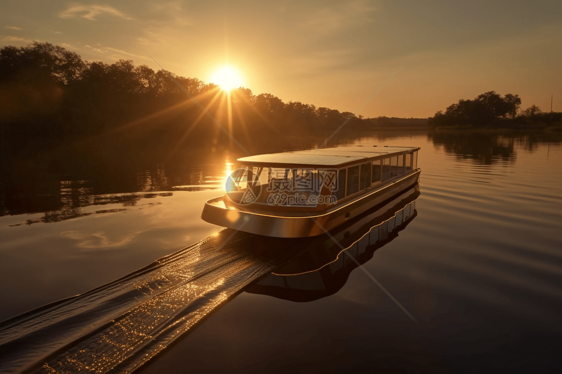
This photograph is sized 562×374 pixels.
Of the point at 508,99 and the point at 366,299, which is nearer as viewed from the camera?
the point at 366,299

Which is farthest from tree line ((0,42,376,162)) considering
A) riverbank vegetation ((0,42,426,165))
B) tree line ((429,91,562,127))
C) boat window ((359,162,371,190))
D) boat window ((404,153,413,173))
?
tree line ((429,91,562,127))

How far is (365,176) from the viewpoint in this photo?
13008mm

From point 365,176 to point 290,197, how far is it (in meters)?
4.35

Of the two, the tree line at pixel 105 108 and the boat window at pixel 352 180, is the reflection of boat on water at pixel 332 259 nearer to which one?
the boat window at pixel 352 180

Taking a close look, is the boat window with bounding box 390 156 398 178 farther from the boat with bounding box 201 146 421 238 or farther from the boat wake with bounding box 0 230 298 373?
the boat wake with bounding box 0 230 298 373

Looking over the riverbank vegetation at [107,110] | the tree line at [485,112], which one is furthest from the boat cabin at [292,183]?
the tree line at [485,112]

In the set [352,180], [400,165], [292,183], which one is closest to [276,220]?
[292,183]

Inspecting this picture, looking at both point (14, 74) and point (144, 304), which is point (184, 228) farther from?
point (14, 74)

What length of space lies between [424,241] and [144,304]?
8.49 metres

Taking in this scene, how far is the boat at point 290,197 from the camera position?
886 centimetres

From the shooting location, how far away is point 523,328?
5.91 meters

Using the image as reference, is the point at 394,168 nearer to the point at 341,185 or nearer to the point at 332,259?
the point at 341,185

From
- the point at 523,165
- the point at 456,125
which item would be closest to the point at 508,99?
the point at 456,125

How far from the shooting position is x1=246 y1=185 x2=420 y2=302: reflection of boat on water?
7.09 meters
